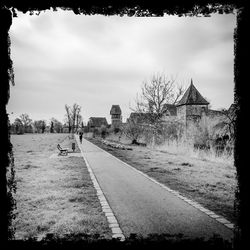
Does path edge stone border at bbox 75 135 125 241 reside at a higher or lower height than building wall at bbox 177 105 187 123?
lower

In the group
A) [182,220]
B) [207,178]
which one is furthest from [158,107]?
[182,220]

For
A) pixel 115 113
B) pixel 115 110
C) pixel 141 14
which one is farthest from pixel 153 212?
pixel 115 110

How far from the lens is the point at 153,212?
228 inches

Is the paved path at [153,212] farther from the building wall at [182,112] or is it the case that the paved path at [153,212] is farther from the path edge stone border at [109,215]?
the building wall at [182,112]

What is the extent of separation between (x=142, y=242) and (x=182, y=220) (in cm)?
389

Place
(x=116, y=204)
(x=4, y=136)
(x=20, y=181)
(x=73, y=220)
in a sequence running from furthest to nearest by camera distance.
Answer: (x=20, y=181)
(x=116, y=204)
(x=73, y=220)
(x=4, y=136)

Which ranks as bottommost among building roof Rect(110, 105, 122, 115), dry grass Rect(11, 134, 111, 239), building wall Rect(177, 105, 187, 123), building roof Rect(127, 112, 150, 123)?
dry grass Rect(11, 134, 111, 239)

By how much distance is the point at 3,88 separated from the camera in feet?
5.29

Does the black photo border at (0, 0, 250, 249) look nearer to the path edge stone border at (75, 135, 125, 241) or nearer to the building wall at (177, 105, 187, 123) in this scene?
the path edge stone border at (75, 135, 125, 241)

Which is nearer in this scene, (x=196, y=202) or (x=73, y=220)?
(x=73, y=220)

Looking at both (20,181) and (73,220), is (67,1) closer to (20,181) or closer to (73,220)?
(73,220)

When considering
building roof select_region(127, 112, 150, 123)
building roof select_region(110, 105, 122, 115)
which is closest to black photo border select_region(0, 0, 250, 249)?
building roof select_region(127, 112, 150, 123)

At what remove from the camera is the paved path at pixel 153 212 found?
181 inches

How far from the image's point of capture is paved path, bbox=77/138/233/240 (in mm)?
4586
